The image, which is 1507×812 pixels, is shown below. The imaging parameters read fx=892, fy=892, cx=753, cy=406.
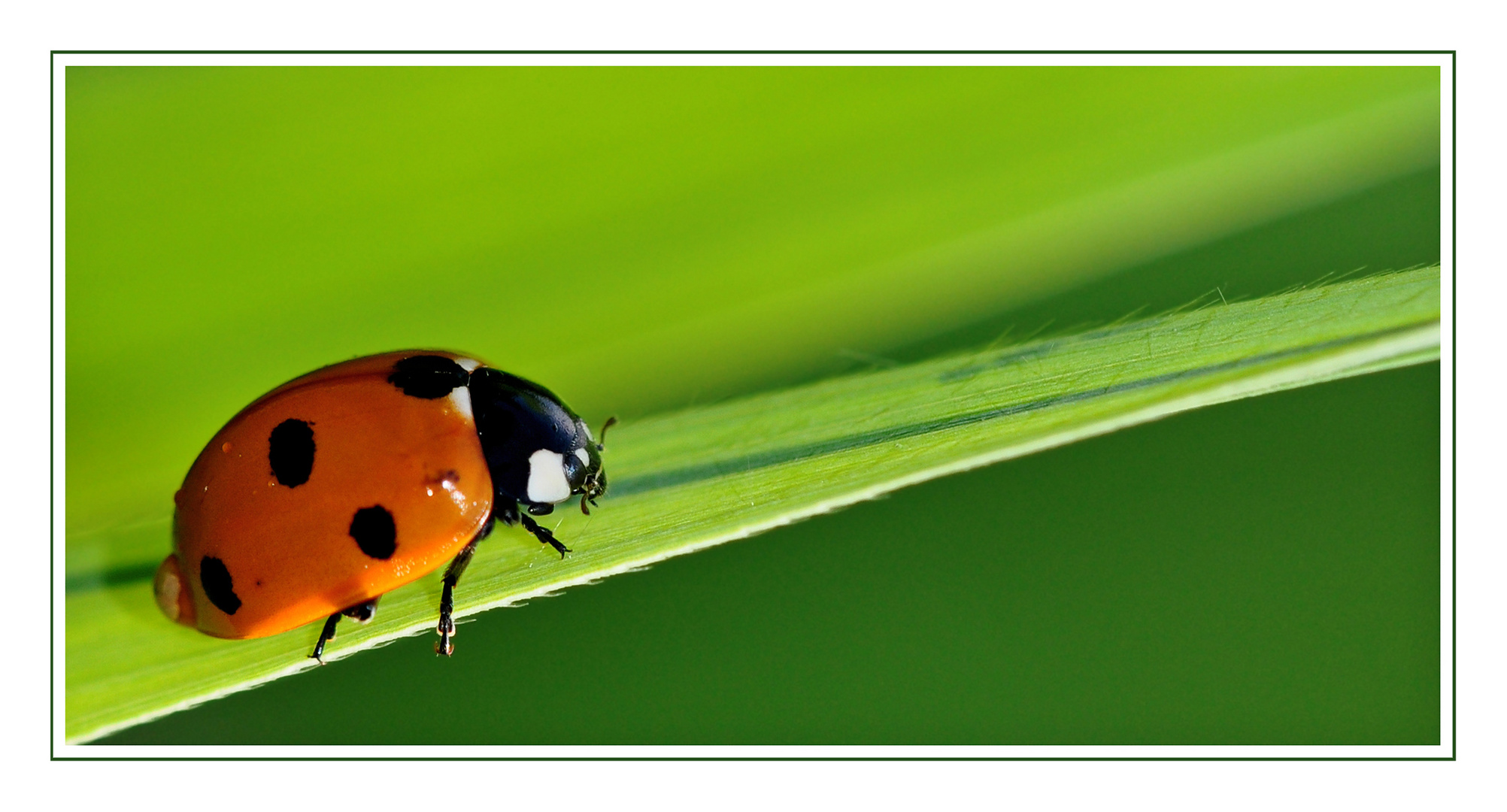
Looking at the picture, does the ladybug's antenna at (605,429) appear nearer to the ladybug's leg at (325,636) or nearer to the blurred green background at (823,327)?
the blurred green background at (823,327)

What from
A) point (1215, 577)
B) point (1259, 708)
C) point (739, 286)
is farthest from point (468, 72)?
point (1259, 708)

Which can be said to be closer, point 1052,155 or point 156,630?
point 156,630

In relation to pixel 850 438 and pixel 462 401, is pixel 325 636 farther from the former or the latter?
pixel 850 438

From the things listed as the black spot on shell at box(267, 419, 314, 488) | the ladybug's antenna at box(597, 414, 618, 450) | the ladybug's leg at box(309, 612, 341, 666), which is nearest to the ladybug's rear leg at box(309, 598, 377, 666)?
the ladybug's leg at box(309, 612, 341, 666)

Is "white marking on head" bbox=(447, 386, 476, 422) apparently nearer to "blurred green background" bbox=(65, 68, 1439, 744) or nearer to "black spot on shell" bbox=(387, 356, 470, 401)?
"black spot on shell" bbox=(387, 356, 470, 401)

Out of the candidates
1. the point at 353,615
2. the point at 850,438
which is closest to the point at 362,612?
the point at 353,615

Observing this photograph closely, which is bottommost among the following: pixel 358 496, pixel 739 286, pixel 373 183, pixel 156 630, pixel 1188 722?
pixel 1188 722
